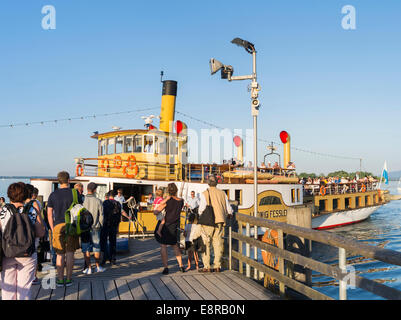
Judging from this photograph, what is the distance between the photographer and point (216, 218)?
6422 millimetres

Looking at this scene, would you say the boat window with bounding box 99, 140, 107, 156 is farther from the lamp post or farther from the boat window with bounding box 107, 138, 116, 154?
the lamp post

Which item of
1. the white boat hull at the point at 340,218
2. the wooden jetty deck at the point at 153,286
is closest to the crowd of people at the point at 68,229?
the wooden jetty deck at the point at 153,286

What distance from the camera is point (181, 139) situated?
59.6ft

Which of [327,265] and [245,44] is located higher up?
[245,44]

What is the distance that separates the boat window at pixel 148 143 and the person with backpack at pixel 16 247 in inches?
522

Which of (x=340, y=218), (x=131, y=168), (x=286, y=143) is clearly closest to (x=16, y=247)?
Result: (x=131, y=168)

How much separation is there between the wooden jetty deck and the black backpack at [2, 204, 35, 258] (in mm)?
1492

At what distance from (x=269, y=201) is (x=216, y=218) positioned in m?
12.5

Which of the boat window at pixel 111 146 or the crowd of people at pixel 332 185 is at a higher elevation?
the boat window at pixel 111 146

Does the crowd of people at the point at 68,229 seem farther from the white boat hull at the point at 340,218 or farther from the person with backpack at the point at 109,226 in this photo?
the white boat hull at the point at 340,218

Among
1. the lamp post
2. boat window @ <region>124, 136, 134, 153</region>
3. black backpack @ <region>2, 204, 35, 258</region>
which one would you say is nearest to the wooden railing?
the lamp post

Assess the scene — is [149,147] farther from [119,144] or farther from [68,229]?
[68,229]

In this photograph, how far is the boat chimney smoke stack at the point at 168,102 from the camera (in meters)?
19.4

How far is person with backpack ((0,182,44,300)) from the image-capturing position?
152 inches
